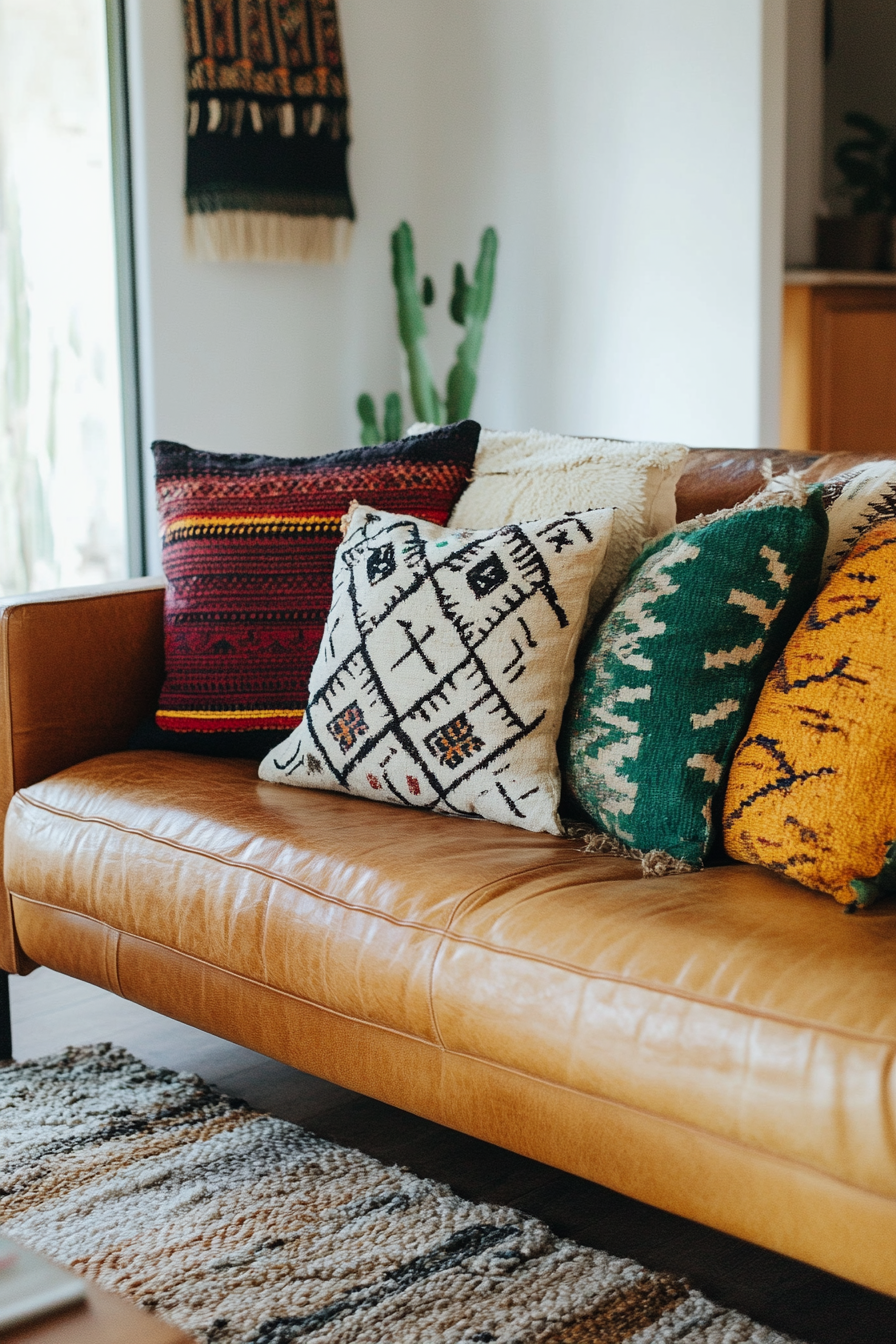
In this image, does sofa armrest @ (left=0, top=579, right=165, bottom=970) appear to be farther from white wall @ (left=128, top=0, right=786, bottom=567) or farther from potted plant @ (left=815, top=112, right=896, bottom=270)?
potted plant @ (left=815, top=112, right=896, bottom=270)

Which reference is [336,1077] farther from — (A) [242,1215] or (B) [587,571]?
(B) [587,571]

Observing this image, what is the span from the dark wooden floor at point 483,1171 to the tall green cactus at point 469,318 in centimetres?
227

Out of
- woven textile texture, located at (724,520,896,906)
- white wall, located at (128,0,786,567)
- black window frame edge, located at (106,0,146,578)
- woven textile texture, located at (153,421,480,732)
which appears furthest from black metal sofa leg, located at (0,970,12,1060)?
white wall, located at (128,0,786,567)

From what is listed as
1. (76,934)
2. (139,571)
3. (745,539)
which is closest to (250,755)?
(76,934)

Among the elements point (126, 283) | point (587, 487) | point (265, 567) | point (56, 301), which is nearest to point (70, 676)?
point (265, 567)

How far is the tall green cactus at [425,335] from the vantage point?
4.05 m

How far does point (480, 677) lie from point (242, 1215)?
2.19 feet

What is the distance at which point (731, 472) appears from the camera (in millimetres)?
2039

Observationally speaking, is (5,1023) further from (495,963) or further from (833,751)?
(833,751)

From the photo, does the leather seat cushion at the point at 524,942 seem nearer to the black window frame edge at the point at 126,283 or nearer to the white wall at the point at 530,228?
the black window frame edge at the point at 126,283

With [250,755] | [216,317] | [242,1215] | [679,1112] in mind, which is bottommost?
[242,1215]

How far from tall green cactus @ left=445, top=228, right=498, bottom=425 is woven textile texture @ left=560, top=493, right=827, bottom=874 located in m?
2.54

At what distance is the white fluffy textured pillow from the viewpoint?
1872mm

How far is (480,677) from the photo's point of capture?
5.49ft
